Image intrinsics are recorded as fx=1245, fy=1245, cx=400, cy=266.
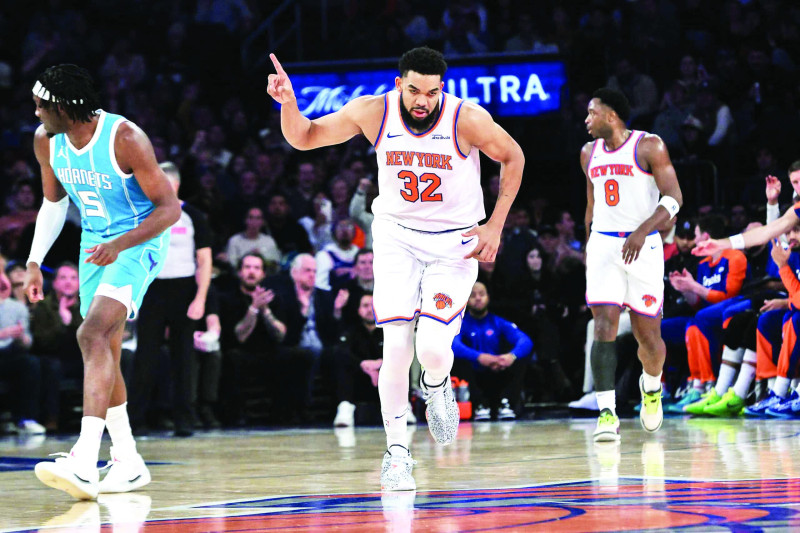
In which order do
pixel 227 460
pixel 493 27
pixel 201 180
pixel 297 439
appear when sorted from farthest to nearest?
pixel 493 27 < pixel 201 180 < pixel 297 439 < pixel 227 460

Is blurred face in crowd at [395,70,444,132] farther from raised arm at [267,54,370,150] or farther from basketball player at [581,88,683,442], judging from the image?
basketball player at [581,88,683,442]

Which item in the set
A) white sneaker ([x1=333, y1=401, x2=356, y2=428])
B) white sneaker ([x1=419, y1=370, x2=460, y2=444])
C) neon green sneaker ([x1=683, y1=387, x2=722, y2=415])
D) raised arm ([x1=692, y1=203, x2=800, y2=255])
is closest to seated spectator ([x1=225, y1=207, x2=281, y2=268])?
white sneaker ([x1=333, y1=401, x2=356, y2=428])

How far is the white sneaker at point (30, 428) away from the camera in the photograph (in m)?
10.3

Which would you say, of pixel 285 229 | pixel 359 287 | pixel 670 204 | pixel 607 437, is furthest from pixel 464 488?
pixel 285 229

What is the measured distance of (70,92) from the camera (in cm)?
555

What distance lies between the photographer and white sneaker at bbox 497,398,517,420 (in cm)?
1103

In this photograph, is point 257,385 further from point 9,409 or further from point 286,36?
point 286,36

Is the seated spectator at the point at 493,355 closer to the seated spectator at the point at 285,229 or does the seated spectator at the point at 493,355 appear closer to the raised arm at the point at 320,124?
the seated spectator at the point at 285,229

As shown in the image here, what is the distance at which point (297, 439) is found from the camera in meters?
9.12

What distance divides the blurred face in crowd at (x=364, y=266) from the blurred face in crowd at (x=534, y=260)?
6.44 feet

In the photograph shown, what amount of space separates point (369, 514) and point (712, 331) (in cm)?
693

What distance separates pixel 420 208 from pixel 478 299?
5476 millimetres

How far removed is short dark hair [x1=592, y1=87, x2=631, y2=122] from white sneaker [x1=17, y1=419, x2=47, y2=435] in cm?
535

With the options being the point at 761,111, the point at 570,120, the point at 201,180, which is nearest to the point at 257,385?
the point at 201,180
